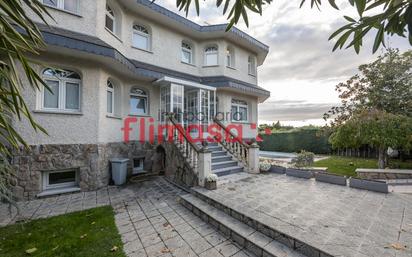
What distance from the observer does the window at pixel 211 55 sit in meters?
11.0

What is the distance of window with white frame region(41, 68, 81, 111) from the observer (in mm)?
6035

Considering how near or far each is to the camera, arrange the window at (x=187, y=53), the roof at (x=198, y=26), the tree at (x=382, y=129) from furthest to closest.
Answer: the window at (x=187, y=53), the roof at (x=198, y=26), the tree at (x=382, y=129)

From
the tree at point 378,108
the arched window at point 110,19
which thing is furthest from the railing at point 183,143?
the tree at point 378,108

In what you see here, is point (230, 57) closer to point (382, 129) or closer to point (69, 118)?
point (382, 129)

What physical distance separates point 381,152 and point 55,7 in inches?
608

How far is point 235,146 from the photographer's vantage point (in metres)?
8.45

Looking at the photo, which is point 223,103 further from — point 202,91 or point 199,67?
point 199,67

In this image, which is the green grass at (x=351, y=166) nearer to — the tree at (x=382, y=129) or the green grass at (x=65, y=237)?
the tree at (x=382, y=129)

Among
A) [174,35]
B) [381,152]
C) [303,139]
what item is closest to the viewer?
[381,152]

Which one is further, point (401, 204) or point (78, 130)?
point (78, 130)

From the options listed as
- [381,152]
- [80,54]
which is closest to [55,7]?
[80,54]

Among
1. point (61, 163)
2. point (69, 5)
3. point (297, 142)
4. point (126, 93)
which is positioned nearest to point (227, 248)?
point (61, 163)

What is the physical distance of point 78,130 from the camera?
6.29 m

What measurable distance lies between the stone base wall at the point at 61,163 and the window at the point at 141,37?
5.19 meters
